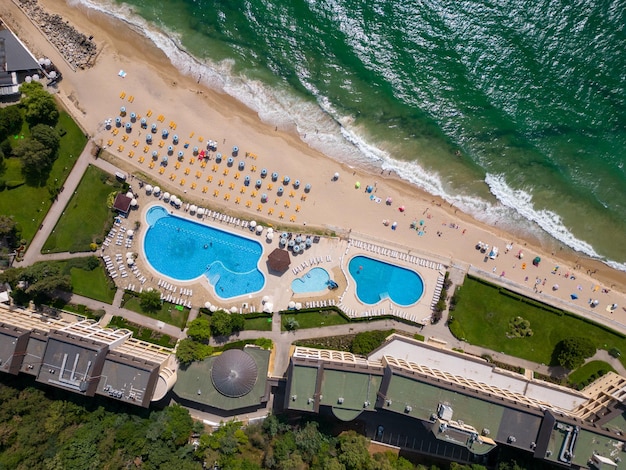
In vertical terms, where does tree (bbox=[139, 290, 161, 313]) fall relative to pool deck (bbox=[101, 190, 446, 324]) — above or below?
below

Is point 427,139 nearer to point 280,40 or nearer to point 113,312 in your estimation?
point 280,40

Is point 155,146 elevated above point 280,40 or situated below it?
below

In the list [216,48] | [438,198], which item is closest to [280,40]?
[216,48]

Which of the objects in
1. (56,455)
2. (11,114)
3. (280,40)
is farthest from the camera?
(280,40)

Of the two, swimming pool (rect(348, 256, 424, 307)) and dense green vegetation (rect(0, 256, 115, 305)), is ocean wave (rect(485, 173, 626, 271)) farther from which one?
dense green vegetation (rect(0, 256, 115, 305))

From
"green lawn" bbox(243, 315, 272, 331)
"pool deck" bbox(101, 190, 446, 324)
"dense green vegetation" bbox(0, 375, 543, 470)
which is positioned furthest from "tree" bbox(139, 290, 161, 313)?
"dense green vegetation" bbox(0, 375, 543, 470)
